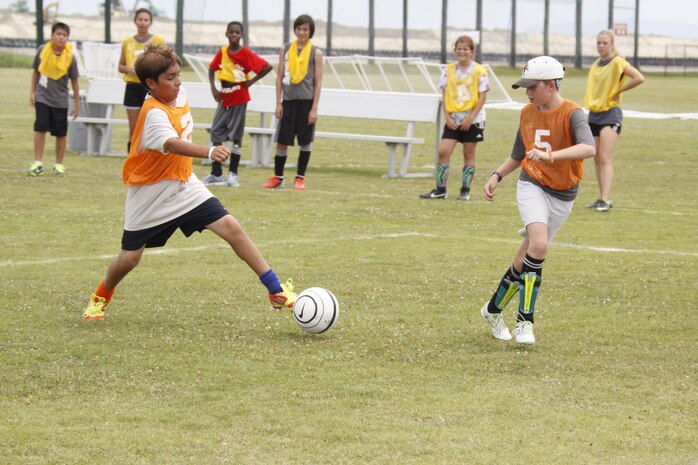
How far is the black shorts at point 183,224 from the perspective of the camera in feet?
23.6

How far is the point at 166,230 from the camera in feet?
23.7

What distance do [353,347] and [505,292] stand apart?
0.95 metres

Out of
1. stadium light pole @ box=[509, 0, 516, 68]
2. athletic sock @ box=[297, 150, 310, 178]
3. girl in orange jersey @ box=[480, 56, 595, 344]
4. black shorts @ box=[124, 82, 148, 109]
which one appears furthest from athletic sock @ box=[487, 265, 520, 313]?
stadium light pole @ box=[509, 0, 516, 68]

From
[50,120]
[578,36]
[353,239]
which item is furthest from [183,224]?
[578,36]

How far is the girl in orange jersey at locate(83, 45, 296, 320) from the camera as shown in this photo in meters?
7.05

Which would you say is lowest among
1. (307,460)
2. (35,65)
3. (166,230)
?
(307,460)

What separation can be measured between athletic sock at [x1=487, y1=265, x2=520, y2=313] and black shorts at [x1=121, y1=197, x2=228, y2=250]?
1629 mm

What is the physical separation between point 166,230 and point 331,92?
36.0 feet

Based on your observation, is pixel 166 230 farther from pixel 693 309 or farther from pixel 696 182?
pixel 696 182

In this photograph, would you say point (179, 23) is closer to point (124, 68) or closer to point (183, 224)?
point (124, 68)

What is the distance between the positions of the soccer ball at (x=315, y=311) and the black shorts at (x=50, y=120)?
29.1 feet

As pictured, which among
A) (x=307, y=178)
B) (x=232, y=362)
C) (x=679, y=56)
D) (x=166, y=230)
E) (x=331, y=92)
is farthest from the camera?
(x=679, y=56)

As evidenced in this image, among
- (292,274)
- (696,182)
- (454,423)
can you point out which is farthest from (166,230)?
(696,182)

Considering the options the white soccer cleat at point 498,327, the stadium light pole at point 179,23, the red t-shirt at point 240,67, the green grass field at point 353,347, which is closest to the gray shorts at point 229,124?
the red t-shirt at point 240,67
